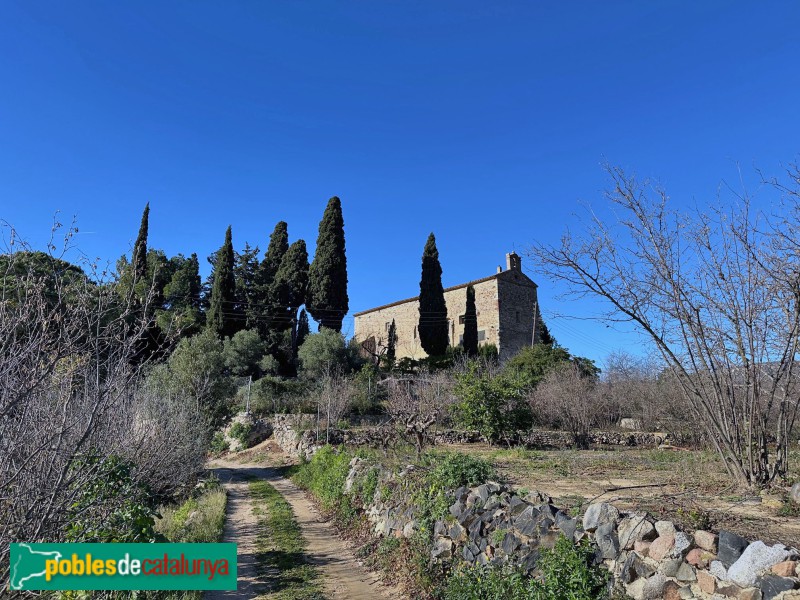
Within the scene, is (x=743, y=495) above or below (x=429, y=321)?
below

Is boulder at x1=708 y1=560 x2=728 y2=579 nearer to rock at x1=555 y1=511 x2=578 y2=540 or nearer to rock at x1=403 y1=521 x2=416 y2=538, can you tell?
rock at x1=555 y1=511 x2=578 y2=540

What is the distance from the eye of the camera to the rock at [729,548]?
3.42m

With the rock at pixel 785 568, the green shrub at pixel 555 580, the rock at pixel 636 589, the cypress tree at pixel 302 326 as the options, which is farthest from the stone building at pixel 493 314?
the rock at pixel 785 568

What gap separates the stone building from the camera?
37594 millimetres

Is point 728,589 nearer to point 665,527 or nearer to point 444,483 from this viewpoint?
point 665,527

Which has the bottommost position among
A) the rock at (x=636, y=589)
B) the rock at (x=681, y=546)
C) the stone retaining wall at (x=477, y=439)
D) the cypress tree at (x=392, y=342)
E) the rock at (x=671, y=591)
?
the stone retaining wall at (x=477, y=439)

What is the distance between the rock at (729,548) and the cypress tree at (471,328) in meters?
31.6

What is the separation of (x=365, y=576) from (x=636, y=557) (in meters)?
4.15

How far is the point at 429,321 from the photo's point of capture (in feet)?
116

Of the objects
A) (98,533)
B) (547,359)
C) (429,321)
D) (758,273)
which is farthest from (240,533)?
(429,321)

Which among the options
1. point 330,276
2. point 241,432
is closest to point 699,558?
point 241,432

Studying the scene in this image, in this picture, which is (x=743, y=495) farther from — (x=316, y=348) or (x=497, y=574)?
(x=316, y=348)

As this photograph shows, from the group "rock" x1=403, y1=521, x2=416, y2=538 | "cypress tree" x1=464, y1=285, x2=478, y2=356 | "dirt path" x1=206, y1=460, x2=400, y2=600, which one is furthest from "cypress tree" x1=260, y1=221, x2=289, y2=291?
"rock" x1=403, y1=521, x2=416, y2=538

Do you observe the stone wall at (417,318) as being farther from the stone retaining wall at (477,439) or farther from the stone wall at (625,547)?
the stone wall at (625,547)
